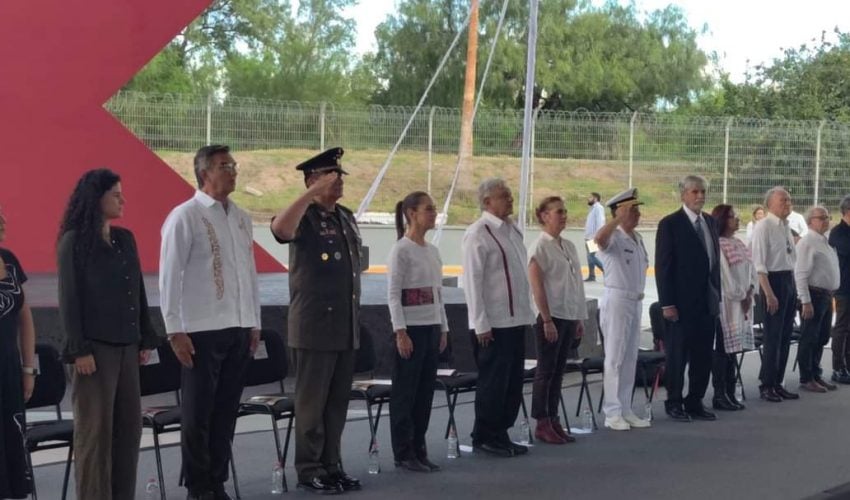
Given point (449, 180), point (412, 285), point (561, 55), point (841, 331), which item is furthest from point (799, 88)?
point (412, 285)

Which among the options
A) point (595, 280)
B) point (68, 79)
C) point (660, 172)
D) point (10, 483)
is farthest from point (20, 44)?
point (660, 172)

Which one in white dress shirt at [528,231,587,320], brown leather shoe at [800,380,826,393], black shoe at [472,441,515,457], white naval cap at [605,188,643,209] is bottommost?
brown leather shoe at [800,380,826,393]

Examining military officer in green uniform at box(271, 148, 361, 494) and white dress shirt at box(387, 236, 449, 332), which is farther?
white dress shirt at box(387, 236, 449, 332)

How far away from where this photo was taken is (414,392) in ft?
23.3

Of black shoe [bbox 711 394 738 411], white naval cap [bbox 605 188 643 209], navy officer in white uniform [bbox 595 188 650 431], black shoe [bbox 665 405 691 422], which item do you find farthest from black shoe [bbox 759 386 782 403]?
white naval cap [bbox 605 188 643 209]

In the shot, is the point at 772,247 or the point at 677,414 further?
the point at 772,247

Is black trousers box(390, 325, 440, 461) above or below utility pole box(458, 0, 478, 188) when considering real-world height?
below

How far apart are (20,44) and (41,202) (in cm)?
138

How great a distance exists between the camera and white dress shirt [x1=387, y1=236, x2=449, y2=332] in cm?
706

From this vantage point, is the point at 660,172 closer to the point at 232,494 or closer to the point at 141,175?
the point at 141,175

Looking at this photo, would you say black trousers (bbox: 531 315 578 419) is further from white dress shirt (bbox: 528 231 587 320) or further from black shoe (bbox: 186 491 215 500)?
black shoe (bbox: 186 491 215 500)

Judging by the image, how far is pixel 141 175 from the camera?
11.9m

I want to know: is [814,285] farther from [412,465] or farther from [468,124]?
[468,124]

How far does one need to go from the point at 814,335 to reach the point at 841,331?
630 mm
